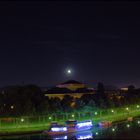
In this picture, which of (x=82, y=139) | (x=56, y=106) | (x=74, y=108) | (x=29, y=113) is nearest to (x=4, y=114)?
(x=29, y=113)

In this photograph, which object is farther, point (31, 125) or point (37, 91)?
point (37, 91)

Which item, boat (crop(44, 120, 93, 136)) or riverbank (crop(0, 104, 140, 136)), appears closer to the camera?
boat (crop(44, 120, 93, 136))

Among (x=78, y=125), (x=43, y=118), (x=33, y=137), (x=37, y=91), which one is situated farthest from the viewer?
(x=37, y=91)

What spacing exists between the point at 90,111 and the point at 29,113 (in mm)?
9120

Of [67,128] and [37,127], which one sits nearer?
[67,128]

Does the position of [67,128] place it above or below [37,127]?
below

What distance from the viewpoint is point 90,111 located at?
58.3 meters

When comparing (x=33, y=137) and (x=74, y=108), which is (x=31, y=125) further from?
(x=74, y=108)

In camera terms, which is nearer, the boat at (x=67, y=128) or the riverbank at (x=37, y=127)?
Answer: the boat at (x=67, y=128)

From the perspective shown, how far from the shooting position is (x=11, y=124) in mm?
47500

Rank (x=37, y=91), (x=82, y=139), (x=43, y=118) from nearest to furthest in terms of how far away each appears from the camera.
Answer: (x=82, y=139) < (x=43, y=118) < (x=37, y=91)

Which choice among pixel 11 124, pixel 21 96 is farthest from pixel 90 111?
pixel 11 124

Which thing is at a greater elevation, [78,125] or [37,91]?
[37,91]

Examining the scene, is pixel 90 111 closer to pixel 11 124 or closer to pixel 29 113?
pixel 29 113
